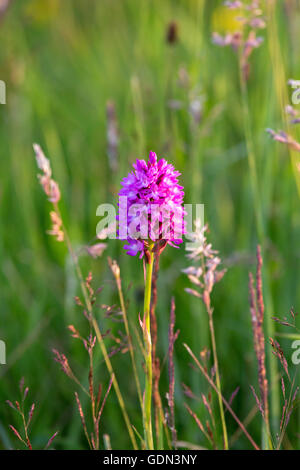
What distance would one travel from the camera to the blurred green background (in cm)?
165

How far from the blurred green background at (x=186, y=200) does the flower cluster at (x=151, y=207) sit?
229mm

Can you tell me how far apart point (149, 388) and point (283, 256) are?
1.09 metres

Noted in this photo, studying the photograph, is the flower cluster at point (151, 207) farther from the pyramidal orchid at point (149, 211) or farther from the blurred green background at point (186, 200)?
the blurred green background at point (186, 200)

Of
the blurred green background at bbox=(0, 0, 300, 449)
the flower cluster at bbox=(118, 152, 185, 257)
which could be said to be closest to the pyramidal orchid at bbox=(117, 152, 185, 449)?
the flower cluster at bbox=(118, 152, 185, 257)

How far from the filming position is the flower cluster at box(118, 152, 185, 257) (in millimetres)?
906

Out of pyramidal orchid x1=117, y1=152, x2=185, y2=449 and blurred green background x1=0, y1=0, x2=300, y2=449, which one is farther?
blurred green background x1=0, y1=0, x2=300, y2=449

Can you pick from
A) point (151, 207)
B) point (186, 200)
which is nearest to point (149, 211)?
point (151, 207)

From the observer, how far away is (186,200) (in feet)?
6.73

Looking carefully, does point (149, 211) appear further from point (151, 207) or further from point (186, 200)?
point (186, 200)

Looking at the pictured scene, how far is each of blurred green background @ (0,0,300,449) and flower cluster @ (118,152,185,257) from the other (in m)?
0.23

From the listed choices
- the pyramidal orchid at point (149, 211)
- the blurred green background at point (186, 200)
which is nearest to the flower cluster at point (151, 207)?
the pyramidal orchid at point (149, 211)

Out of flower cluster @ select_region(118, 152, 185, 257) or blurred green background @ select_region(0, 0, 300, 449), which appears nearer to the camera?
flower cluster @ select_region(118, 152, 185, 257)

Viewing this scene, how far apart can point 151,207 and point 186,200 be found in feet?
3.80

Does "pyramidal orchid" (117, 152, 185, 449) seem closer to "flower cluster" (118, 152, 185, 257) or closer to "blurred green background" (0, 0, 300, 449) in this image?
"flower cluster" (118, 152, 185, 257)
